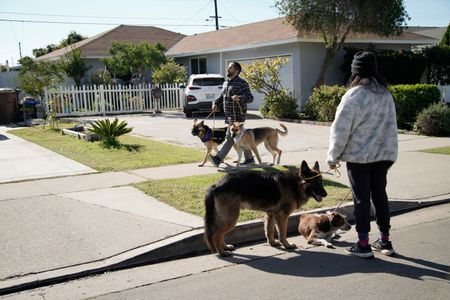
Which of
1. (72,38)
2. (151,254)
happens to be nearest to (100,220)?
(151,254)

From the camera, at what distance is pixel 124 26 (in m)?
37.6

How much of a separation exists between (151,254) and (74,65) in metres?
25.4

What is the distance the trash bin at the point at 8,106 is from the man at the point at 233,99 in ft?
48.1

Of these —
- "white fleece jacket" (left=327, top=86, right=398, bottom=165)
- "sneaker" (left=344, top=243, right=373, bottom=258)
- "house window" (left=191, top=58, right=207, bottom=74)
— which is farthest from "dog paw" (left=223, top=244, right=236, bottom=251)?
"house window" (left=191, top=58, right=207, bottom=74)

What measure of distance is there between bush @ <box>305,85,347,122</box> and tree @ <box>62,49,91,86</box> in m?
16.3

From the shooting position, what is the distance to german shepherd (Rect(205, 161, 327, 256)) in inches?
195

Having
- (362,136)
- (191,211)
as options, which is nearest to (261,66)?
(191,211)

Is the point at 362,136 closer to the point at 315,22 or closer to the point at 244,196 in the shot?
the point at 244,196

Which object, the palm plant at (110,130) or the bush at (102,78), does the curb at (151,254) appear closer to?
the palm plant at (110,130)

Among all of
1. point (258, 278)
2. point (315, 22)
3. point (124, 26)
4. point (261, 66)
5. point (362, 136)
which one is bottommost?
point (258, 278)

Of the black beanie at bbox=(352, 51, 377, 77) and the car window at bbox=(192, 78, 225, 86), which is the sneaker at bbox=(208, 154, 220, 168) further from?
the car window at bbox=(192, 78, 225, 86)

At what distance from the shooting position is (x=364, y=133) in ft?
15.7

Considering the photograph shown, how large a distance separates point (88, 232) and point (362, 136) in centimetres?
335

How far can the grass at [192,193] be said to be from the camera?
6531 mm
